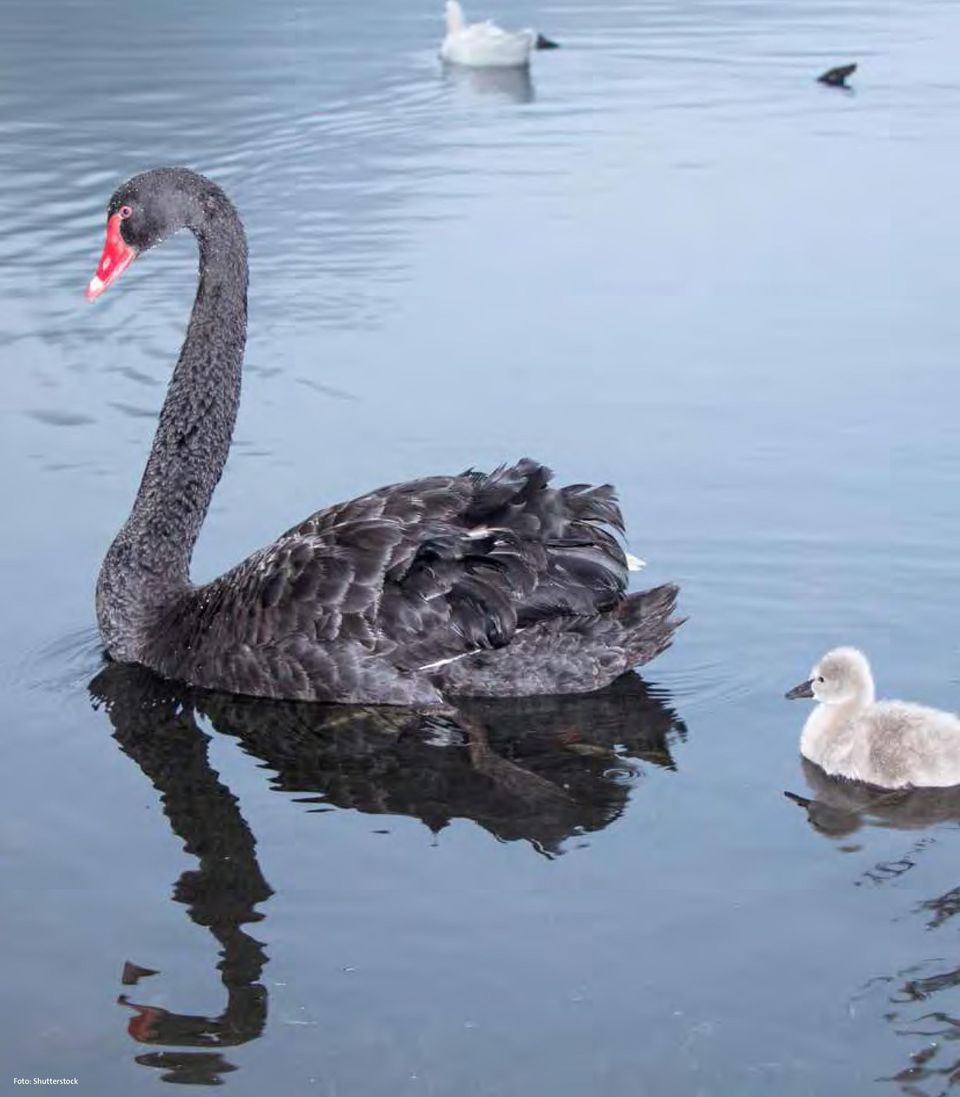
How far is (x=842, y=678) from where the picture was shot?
562 centimetres

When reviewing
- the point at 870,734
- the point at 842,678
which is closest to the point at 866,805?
the point at 870,734

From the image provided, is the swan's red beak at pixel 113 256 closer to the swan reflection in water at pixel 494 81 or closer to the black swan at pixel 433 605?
the black swan at pixel 433 605

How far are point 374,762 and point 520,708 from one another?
1.80 ft

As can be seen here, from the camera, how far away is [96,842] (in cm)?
529

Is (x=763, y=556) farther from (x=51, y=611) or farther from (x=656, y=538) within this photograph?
(x=51, y=611)

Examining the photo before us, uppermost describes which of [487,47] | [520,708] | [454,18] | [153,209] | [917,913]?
[153,209]

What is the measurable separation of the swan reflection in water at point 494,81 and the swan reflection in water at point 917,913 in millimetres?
12658

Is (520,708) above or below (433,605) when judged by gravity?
below

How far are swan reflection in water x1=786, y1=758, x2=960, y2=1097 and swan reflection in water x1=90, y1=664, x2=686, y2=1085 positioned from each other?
503mm

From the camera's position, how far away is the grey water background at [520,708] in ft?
14.4

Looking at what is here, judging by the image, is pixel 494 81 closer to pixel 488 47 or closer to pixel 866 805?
pixel 488 47

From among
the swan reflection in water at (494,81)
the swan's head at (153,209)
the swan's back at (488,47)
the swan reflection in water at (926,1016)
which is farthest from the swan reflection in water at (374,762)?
the swan's back at (488,47)

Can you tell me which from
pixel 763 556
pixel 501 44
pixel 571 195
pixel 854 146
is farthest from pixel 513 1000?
pixel 501 44

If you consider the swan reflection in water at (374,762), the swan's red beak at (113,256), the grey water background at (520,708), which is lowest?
the swan reflection in water at (374,762)
